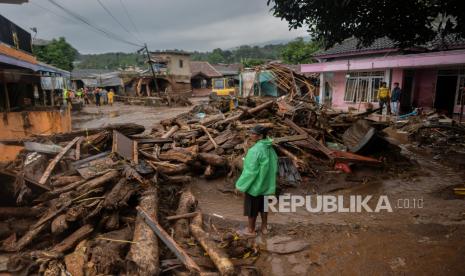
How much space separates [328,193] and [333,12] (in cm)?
432

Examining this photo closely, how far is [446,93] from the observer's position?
1781 cm

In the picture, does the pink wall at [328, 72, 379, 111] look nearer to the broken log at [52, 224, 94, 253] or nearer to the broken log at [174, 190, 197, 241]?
the broken log at [174, 190, 197, 241]

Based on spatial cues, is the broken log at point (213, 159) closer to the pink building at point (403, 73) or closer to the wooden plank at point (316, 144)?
the wooden plank at point (316, 144)

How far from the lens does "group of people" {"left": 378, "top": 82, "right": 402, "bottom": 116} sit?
16.1 meters

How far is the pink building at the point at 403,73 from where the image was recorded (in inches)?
625

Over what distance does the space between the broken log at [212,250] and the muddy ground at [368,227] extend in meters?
0.58

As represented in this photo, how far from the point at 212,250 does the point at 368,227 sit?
278cm

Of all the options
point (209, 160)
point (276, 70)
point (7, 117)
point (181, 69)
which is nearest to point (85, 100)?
point (181, 69)

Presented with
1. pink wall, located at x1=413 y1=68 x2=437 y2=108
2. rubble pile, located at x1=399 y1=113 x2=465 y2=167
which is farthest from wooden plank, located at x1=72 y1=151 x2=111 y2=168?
pink wall, located at x1=413 y1=68 x2=437 y2=108

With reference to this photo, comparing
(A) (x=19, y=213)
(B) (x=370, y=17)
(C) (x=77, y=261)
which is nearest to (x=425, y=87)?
(B) (x=370, y=17)

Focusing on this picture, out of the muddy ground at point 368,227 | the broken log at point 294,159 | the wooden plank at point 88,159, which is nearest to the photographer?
the muddy ground at point 368,227

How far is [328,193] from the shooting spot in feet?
22.6

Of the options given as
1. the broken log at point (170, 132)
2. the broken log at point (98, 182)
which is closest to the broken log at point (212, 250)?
the broken log at point (98, 182)

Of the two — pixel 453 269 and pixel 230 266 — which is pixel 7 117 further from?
pixel 453 269
